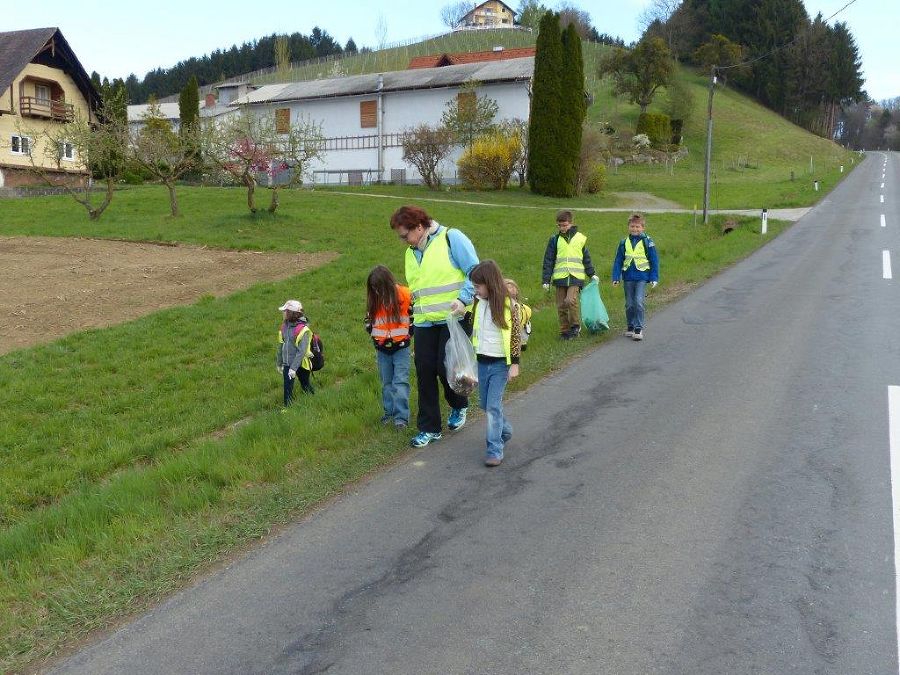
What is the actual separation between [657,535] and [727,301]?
989 cm

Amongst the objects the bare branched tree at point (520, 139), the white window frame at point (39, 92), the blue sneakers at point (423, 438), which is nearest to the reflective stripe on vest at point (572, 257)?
the blue sneakers at point (423, 438)

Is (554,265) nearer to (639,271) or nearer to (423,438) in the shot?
(639,271)

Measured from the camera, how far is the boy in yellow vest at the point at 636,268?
423 inches

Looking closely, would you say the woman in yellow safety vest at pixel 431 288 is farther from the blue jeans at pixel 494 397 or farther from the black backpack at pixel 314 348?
the black backpack at pixel 314 348

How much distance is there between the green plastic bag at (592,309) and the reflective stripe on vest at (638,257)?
549 millimetres

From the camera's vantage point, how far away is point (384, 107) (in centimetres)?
4959

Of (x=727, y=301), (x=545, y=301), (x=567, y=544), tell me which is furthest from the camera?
(x=545, y=301)

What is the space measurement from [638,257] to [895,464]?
5345 millimetres

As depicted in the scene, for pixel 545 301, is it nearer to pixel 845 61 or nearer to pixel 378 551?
pixel 378 551

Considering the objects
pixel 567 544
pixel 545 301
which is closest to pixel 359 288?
pixel 545 301

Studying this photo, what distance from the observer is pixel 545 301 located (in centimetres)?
1486

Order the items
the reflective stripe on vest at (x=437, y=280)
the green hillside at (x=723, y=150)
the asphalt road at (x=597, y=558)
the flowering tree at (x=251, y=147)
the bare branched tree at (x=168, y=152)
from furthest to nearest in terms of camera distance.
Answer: the green hillside at (x=723, y=150) → the bare branched tree at (x=168, y=152) → the flowering tree at (x=251, y=147) → the reflective stripe on vest at (x=437, y=280) → the asphalt road at (x=597, y=558)

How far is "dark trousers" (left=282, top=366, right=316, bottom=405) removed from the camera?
8.59m

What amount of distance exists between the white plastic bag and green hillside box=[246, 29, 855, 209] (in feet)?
107
